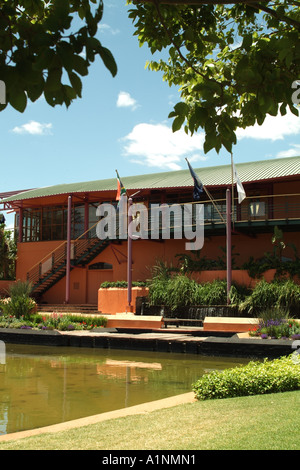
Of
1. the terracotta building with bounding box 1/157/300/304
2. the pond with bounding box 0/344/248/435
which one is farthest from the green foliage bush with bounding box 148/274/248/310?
the pond with bounding box 0/344/248/435

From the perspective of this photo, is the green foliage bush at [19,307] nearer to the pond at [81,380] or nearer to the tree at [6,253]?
the pond at [81,380]

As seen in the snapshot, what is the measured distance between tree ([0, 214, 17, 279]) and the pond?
57.4ft

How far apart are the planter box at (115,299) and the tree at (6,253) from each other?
1029 cm

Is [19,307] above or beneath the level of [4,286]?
beneath

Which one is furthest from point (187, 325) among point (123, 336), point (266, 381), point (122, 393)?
point (266, 381)

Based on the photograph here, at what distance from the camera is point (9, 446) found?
524 centimetres

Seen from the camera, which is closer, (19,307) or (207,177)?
(19,307)

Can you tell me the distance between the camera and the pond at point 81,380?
807cm

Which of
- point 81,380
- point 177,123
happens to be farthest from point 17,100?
point 81,380

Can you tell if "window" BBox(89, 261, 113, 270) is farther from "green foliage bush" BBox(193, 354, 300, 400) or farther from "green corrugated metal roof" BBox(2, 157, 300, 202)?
"green foliage bush" BBox(193, 354, 300, 400)

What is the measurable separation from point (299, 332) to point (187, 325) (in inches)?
291

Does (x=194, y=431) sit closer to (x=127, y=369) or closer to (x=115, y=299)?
(x=127, y=369)

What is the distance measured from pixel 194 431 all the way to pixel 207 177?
24.2 metres

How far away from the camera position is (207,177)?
94.7 feet
